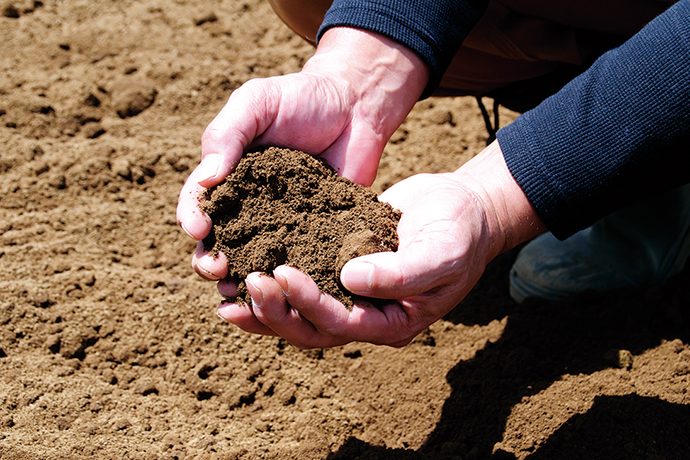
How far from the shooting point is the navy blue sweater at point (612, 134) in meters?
1.69

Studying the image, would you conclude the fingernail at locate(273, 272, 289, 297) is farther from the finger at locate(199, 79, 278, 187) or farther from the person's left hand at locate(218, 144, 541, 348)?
the finger at locate(199, 79, 278, 187)

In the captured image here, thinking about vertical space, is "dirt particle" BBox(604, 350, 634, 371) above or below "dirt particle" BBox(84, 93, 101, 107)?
above

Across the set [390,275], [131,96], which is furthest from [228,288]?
[131,96]

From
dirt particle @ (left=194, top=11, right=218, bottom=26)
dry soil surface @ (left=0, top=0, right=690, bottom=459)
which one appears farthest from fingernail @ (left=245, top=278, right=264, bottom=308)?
dirt particle @ (left=194, top=11, right=218, bottom=26)

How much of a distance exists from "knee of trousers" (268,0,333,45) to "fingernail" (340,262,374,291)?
114cm

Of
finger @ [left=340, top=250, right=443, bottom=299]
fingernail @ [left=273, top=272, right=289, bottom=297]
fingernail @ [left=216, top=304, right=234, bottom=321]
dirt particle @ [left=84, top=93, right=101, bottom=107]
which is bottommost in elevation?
dirt particle @ [left=84, top=93, right=101, bottom=107]

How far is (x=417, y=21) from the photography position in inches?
83.0

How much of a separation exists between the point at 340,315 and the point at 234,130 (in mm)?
493

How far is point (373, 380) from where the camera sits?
2.34m

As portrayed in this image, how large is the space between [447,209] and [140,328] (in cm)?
108

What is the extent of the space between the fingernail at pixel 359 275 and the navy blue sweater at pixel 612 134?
43 centimetres

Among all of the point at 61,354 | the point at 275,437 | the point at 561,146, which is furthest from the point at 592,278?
the point at 61,354

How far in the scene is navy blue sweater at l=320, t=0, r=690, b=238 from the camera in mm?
1692

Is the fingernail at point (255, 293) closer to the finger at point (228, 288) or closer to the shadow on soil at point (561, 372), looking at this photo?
the finger at point (228, 288)
